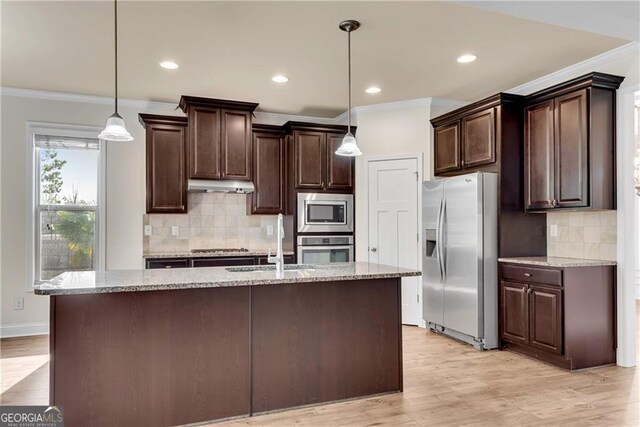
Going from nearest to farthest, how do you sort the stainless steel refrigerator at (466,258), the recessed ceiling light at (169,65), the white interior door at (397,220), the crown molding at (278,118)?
the recessed ceiling light at (169,65) < the stainless steel refrigerator at (466,258) < the white interior door at (397,220) < the crown molding at (278,118)

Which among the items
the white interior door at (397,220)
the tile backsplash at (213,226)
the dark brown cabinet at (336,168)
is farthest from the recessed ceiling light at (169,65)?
the white interior door at (397,220)

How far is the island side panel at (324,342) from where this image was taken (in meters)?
2.73

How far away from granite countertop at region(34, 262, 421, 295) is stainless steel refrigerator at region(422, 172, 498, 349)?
1.41m

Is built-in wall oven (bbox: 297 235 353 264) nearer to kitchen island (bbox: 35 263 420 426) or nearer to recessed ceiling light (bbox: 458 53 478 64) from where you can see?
kitchen island (bbox: 35 263 420 426)

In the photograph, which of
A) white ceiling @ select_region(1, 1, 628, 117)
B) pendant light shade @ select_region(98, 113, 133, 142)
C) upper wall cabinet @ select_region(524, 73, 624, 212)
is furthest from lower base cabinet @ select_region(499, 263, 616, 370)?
pendant light shade @ select_region(98, 113, 133, 142)

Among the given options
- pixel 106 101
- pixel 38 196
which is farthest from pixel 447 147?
pixel 38 196

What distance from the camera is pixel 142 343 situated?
2484 millimetres

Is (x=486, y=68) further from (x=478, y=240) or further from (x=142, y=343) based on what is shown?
(x=142, y=343)

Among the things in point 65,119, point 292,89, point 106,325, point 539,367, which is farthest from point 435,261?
point 65,119

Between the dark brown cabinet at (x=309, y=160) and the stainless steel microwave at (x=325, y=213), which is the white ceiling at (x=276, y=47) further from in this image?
the stainless steel microwave at (x=325, y=213)

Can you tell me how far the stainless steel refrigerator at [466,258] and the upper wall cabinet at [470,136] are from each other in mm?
285

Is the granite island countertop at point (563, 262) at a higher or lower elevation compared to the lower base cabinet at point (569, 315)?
higher

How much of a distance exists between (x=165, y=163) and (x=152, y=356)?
2.79m

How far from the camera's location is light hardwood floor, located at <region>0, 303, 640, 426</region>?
8.64ft
